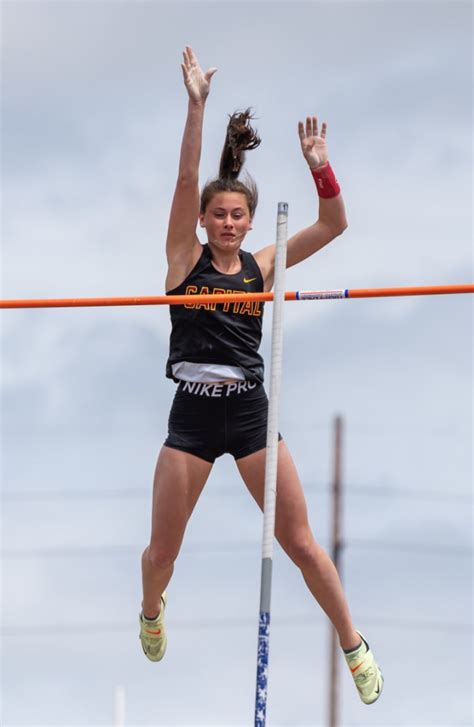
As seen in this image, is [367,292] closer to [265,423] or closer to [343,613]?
[265,423]

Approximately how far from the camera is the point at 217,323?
1070 centimetres

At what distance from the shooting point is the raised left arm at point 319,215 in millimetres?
10945

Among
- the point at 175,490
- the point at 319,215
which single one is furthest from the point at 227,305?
the point at 175,490

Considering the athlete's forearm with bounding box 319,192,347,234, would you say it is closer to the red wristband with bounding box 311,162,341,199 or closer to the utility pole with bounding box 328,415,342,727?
the red wristband with bounding box 311,162,341,199

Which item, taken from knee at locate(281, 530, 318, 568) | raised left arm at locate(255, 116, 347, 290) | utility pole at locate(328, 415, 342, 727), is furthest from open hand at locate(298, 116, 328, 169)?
utility pole at locate(328, 415, 342, 727)

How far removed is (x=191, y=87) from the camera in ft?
34.2

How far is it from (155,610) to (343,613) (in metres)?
1.35

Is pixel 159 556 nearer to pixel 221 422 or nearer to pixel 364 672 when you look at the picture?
pixel 221 422

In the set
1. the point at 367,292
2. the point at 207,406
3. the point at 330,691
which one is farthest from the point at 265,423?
the point at 330,691

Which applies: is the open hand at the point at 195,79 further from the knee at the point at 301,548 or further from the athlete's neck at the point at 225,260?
the knee at the point at 301,548

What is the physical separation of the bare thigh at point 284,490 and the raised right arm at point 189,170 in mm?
1335

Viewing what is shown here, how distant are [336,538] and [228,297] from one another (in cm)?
1487

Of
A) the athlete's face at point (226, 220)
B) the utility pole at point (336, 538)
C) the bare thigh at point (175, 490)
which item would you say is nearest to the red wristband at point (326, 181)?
the athlete's face at point (226, 220)

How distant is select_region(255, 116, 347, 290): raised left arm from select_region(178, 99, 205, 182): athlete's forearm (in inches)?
31.9
